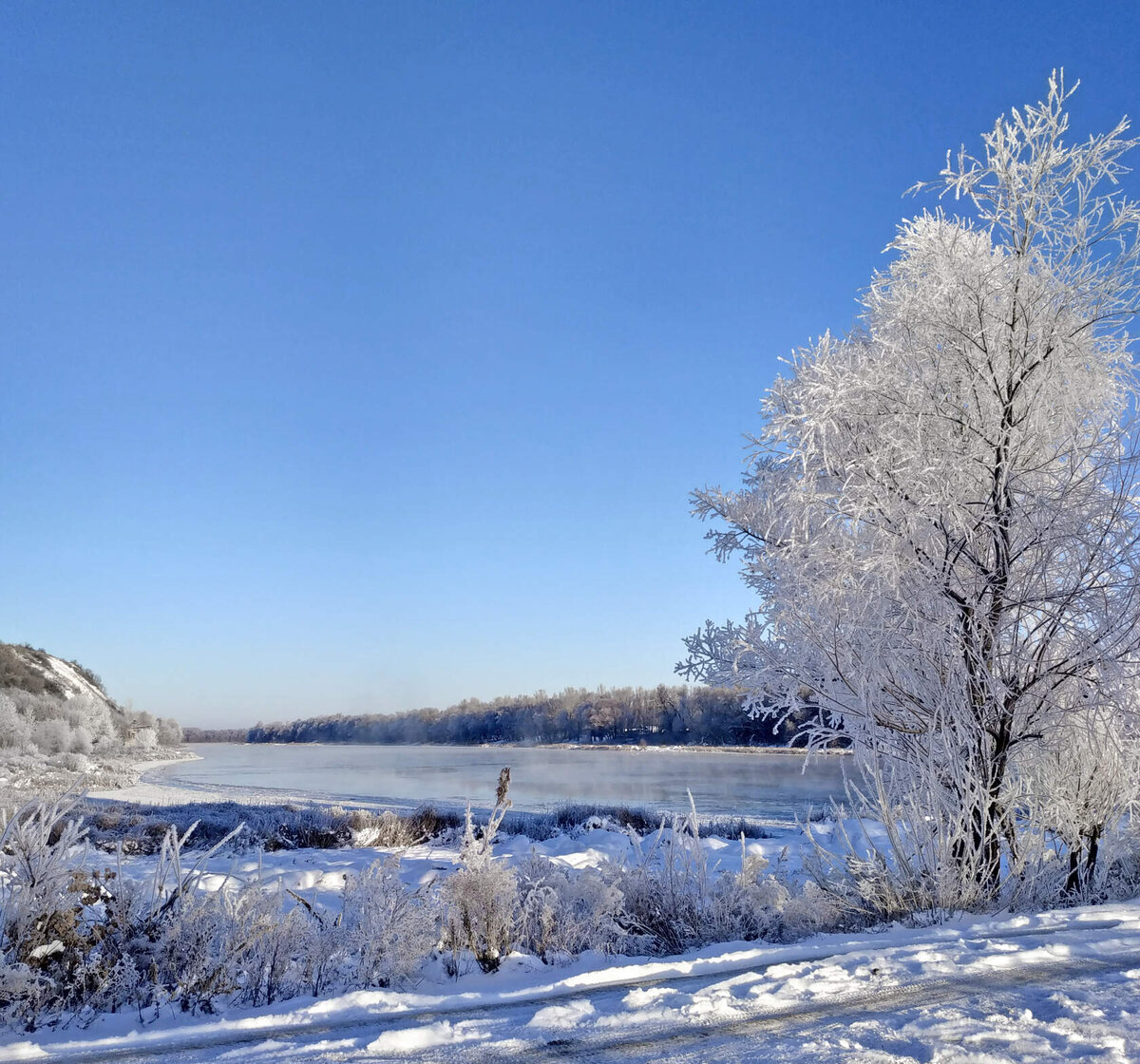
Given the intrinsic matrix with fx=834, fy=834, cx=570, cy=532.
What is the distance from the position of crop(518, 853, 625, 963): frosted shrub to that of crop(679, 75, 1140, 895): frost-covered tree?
2179 millimetres

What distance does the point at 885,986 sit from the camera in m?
3.80

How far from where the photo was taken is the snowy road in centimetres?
302

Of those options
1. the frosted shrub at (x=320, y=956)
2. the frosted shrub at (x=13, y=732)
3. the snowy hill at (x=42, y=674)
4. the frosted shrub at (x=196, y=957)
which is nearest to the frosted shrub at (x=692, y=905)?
the frosted shrub at (x=320, y=956)

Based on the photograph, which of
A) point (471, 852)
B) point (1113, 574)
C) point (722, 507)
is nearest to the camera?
point (471, 852)

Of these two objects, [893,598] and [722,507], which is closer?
[893,598]

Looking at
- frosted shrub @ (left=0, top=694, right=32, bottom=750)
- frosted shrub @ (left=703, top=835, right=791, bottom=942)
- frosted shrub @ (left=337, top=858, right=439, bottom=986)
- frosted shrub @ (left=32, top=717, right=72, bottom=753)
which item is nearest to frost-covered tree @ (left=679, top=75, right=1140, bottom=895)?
frosted shrub @ (left=703, top=835, right=791, bottom=942)

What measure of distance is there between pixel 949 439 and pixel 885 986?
384 centimetres

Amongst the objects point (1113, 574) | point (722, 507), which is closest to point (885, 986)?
point (1113, 574)

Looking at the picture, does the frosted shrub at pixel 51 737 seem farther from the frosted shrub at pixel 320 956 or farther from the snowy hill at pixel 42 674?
the frosted shrub at pixel 320 956

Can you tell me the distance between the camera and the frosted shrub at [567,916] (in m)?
5.28

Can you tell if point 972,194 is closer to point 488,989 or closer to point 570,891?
point 570,891

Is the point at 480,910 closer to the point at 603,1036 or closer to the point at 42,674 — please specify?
the point at 603,1036

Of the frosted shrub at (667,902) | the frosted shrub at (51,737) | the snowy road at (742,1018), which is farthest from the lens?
the frosted shrub at (51,737)

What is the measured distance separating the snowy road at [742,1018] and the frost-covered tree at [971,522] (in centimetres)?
195
